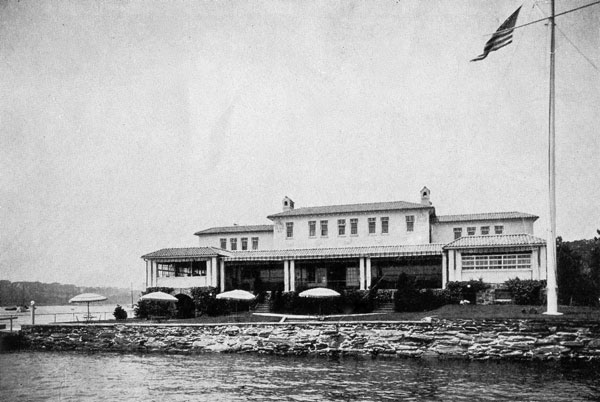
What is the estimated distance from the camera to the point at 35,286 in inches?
4355

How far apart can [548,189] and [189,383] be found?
17.0 m

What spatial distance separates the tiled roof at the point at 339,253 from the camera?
117 feet

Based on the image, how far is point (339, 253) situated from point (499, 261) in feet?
33.3

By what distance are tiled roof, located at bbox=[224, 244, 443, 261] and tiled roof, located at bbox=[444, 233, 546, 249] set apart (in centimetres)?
166

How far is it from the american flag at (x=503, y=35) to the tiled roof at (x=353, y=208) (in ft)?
61.4

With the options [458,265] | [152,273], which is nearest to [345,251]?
[458,265]

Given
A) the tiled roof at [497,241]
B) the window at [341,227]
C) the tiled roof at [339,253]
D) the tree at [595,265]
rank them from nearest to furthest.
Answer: the tiled roof at [497,241]
the tiled roof at [339,253]
the tree at [595,265]
the window at [341,227]

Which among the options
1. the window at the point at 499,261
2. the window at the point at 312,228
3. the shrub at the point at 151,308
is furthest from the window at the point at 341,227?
the shrub at the point at 151,308

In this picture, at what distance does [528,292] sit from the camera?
30.5m

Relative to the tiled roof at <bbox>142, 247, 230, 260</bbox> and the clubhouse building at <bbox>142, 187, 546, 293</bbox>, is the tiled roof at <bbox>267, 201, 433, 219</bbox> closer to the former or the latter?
the clubhouse building at <bbox>142, 187, 546, 293</bbox>

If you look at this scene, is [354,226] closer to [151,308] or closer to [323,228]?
[323,228]

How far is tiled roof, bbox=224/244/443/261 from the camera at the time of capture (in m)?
35.8

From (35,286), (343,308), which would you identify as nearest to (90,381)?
(343,308)

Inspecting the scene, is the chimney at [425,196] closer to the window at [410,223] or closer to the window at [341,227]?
the window at [410,223]
